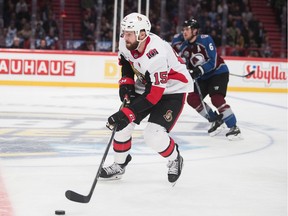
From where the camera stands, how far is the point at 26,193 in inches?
140

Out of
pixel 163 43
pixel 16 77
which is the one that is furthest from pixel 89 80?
pixel 163 43

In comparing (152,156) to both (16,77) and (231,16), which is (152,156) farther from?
(231,16)

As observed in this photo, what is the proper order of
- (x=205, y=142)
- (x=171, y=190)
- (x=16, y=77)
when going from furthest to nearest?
(x=16, y=77), (x=205, y=142), (x=171, y=190)

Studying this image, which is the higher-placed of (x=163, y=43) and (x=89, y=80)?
(x=163, y=43)

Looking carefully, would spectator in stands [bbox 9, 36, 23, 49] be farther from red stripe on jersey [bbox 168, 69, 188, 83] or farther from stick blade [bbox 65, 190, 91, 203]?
stick blade [bbox 65, 190, 91, 203]

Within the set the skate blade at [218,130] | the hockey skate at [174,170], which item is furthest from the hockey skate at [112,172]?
the skate blade at [218,130]

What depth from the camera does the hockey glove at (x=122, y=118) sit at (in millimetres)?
3594

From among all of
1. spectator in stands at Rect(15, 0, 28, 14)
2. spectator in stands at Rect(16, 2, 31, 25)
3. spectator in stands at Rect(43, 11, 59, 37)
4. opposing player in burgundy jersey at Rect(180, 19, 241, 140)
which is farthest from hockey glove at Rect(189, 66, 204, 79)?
spectator in stands at Rect(15, 0, 28, 14)

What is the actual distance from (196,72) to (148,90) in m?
2.30

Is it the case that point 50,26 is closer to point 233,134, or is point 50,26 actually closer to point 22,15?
point 22,15

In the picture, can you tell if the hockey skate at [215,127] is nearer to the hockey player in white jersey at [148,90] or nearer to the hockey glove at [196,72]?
the hockey glove at [196,72]

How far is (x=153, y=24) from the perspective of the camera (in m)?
13.5

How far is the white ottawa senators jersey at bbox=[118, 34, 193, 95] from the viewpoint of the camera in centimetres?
364

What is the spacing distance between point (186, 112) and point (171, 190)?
4.40 metres
